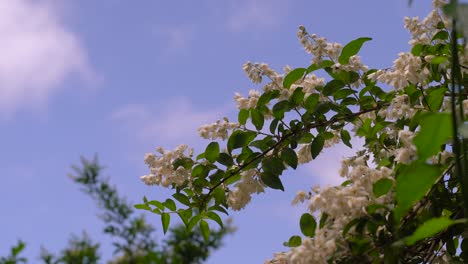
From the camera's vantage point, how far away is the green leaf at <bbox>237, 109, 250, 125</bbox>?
3.08 metres

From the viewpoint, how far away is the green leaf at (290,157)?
2.98 metres

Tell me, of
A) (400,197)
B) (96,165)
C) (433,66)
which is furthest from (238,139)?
(400,197)

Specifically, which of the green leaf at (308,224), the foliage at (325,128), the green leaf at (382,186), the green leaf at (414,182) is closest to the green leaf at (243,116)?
the foliage at (325,128)

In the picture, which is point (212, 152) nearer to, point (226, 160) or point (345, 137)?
point (226, 160)

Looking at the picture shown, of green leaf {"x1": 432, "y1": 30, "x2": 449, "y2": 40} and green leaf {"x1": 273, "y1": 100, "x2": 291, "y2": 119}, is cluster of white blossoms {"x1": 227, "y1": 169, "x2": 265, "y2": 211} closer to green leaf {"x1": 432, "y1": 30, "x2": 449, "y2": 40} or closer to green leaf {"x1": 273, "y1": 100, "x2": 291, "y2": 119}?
green leaf {"x1": 273, "y1": 100, "x2": 291, "y2": 119}

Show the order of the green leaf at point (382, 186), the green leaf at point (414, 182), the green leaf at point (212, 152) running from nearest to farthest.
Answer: the green leaf at point (414, 182) < the green leaf at point (382, 186) < the green leaf at point (212, 152)

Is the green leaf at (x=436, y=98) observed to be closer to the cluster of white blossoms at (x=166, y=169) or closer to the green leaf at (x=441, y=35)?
the green leaf at (x=441, y=35)

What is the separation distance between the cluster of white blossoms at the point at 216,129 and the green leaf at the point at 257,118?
94mm

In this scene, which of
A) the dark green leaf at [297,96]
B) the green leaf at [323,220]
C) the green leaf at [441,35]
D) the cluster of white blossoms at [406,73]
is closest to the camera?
the green leaf at [323,220]

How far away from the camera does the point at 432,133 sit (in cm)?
116

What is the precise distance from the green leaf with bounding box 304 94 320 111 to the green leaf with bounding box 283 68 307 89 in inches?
4.2

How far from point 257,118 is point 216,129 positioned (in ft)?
0.65

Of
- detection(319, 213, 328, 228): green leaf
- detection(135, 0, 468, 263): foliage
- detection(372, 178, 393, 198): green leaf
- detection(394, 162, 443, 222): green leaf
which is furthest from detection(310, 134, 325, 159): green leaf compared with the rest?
detection(394, 162, 443, 222): green leaf

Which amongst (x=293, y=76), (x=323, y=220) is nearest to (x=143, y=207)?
(x=293, y=76)
